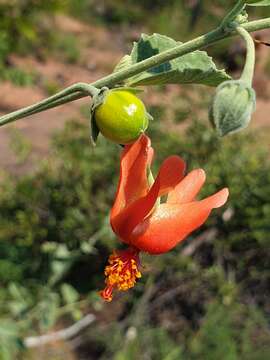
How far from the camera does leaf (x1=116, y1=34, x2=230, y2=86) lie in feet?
3.88

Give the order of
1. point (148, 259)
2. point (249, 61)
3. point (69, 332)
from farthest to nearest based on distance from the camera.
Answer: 1. point (69, 332)
2. point (148, 259)
3. point (249, 61)

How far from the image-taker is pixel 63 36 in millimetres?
10320

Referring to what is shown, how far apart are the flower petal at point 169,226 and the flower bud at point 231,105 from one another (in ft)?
0.45

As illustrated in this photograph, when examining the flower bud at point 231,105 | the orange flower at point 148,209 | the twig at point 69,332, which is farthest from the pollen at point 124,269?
the twig at point 69,332

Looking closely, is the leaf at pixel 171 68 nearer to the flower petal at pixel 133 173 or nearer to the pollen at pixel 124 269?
the flower petal at pixel 133 173

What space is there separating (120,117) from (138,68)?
0.27ft

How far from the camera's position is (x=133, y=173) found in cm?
119

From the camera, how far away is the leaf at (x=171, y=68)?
1183mm

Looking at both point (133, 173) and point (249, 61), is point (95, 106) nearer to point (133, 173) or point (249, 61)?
point (133, 173)

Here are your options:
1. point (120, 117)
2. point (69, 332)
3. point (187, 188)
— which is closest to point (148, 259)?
point (69, 332)

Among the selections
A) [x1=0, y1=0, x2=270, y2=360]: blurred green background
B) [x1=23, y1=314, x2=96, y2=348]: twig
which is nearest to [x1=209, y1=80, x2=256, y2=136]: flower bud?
[x1=0, y1=0, x2=270, y2=360]: blurred green background

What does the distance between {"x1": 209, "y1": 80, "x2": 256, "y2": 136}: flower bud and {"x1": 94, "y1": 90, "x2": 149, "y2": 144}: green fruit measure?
0.44 feet

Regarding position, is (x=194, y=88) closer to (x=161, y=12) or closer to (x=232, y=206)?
(x=232, y=206)

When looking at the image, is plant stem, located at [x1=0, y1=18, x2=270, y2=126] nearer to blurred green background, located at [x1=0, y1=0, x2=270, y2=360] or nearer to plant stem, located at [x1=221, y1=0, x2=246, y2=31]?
plant stem, located at [x1=221, y1=0, x2=246, y2=31]
